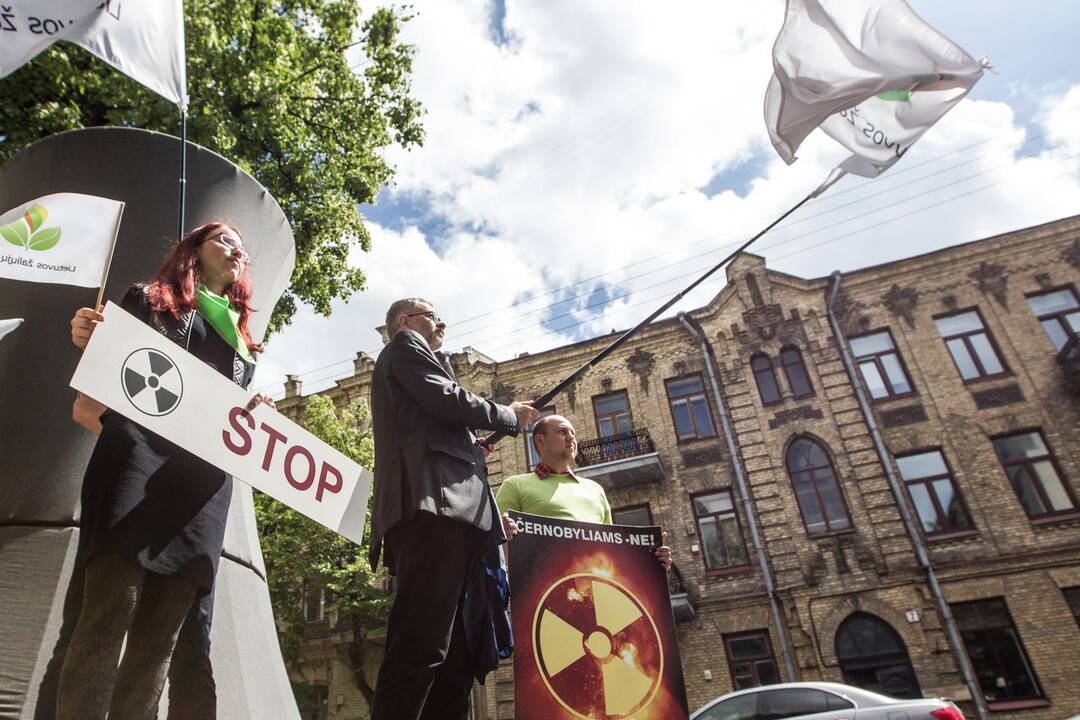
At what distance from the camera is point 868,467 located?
14555 mm

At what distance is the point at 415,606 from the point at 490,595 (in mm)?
456

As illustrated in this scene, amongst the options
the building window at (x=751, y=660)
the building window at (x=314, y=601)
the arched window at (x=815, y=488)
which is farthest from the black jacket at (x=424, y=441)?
the building window at (x=314, y=601)

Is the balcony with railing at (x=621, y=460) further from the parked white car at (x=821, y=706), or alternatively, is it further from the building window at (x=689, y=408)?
the parked white car at (x=821, y=706)

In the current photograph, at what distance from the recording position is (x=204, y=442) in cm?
183

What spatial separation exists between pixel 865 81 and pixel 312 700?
18.9 metres

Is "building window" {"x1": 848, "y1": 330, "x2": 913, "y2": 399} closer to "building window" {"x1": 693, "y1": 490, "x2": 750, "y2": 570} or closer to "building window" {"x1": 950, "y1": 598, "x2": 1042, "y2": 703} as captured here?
"building window" {"x1": 693, "y1": 490, "x2": 750, "y2": 570}

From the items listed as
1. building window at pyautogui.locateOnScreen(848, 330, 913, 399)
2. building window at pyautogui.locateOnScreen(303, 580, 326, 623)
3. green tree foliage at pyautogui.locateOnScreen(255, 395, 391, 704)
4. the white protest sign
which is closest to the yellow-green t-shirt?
the white protest sign

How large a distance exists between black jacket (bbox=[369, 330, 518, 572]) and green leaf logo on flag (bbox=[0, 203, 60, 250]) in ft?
5.27

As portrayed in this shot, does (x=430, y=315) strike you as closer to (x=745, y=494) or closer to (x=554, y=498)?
(x=554, y=498)

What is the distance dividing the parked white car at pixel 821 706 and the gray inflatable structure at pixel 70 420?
6.06 meters

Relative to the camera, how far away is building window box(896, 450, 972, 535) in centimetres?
1382

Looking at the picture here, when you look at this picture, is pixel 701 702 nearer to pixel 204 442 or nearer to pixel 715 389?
pixel 715 389

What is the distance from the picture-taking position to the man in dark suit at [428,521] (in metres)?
2.10

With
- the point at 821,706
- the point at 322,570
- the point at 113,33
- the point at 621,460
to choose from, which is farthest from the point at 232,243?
the point at 621,460
